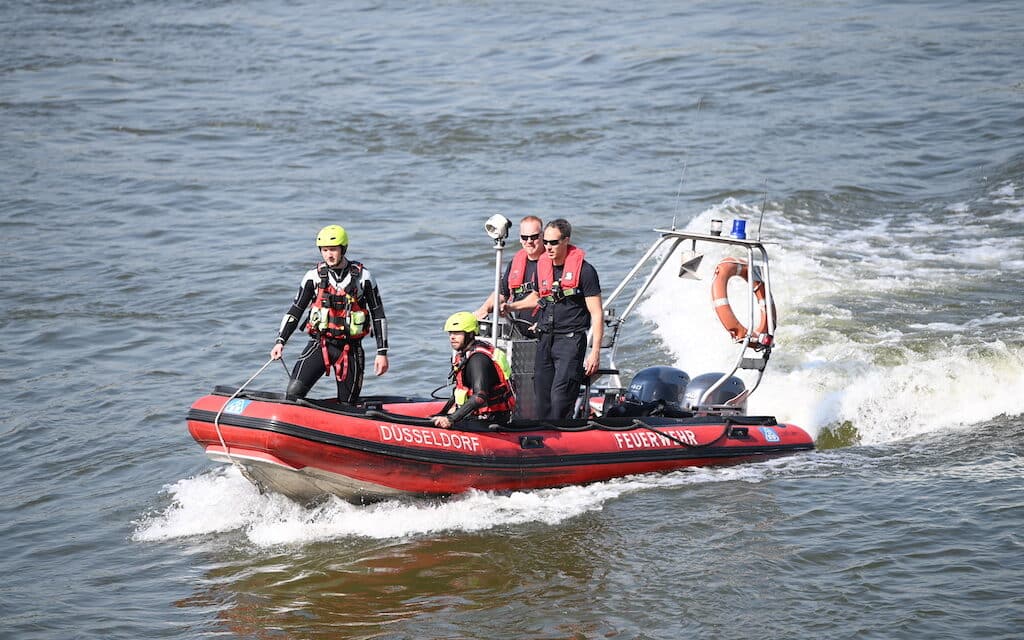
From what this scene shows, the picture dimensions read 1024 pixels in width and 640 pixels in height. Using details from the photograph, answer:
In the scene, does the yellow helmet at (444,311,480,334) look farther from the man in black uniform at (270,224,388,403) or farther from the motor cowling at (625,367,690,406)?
the motor cowling at (625,367,690,406)

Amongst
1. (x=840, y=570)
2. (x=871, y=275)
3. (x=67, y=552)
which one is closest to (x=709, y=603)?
(x=840, y=570)

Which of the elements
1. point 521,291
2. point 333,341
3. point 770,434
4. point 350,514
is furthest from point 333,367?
point 770,434

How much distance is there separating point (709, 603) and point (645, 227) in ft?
29.2

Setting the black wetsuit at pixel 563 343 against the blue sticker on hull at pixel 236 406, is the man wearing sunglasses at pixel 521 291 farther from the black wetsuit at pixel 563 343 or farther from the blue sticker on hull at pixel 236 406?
the blue sticker on hull at pixel 236 406

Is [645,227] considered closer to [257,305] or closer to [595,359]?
[257,305]

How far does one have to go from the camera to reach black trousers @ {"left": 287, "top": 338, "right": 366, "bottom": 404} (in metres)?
7.36

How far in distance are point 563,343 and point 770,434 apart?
180 cm

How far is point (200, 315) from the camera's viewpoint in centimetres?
1229

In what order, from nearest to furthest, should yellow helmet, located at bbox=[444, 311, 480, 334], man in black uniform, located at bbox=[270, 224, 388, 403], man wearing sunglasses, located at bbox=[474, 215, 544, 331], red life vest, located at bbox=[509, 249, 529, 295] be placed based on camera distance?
yellow helmet, located at bbox=[444, 311, 480, 334]
man in black uniform, located at bbox=[270, 224, 388, 403]
man wearing sunglasses, located at bbox=[474, 215, 544, 331]
red life vest, located at bbox=[509, 249, 529, 295]

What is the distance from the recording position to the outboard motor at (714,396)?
870cm

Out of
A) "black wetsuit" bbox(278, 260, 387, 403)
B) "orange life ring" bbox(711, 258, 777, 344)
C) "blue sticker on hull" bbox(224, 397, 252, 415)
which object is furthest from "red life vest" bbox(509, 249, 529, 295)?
"blue sticker on hull" bbox(224, 397, 252, 415)

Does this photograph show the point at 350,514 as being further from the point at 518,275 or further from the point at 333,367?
the point at 518,275

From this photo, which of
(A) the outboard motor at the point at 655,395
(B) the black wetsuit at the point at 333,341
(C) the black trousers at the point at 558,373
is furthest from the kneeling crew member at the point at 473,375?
(A) the outboard motor at the point at 655,395

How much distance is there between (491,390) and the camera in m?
7.46
